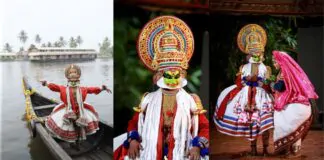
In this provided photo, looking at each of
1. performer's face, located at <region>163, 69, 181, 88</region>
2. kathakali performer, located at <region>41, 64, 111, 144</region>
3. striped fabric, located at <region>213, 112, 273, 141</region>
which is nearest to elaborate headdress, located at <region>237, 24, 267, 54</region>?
striped fabric, located at <region>213, 112, 273, 141</region>

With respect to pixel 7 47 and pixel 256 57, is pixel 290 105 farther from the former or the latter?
pixel 7 47

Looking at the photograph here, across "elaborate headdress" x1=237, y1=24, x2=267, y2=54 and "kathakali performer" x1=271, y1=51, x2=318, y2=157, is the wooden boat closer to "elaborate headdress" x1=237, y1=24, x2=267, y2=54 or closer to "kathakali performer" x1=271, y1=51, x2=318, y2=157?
"elaborate headdress" x1=237, y1=24, x2=267, y2=54

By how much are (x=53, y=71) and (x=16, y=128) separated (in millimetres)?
493

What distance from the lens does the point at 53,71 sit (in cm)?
307

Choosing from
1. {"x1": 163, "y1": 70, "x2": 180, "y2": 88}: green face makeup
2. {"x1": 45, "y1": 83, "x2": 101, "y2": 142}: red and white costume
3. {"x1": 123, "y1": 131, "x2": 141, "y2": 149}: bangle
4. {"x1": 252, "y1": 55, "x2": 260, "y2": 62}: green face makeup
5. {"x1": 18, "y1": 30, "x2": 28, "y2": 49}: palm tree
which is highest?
{"x1": 18, "y1": 30, "x2": 28, "y2": 49}: palm tree

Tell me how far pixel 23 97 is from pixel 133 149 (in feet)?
2.99

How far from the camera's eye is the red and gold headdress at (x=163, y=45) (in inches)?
127

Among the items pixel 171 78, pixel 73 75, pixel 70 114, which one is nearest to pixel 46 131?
pixel 70 114

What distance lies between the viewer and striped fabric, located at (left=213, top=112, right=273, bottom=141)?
3646 mm

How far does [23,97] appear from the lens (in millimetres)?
3062

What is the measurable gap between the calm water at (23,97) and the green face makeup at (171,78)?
42 centimetres

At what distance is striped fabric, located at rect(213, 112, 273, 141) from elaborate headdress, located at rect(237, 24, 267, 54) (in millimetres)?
577

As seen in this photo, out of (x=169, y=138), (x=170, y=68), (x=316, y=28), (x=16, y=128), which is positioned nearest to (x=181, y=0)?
(x=170, y=68)

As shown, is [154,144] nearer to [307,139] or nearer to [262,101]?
[262,101]
